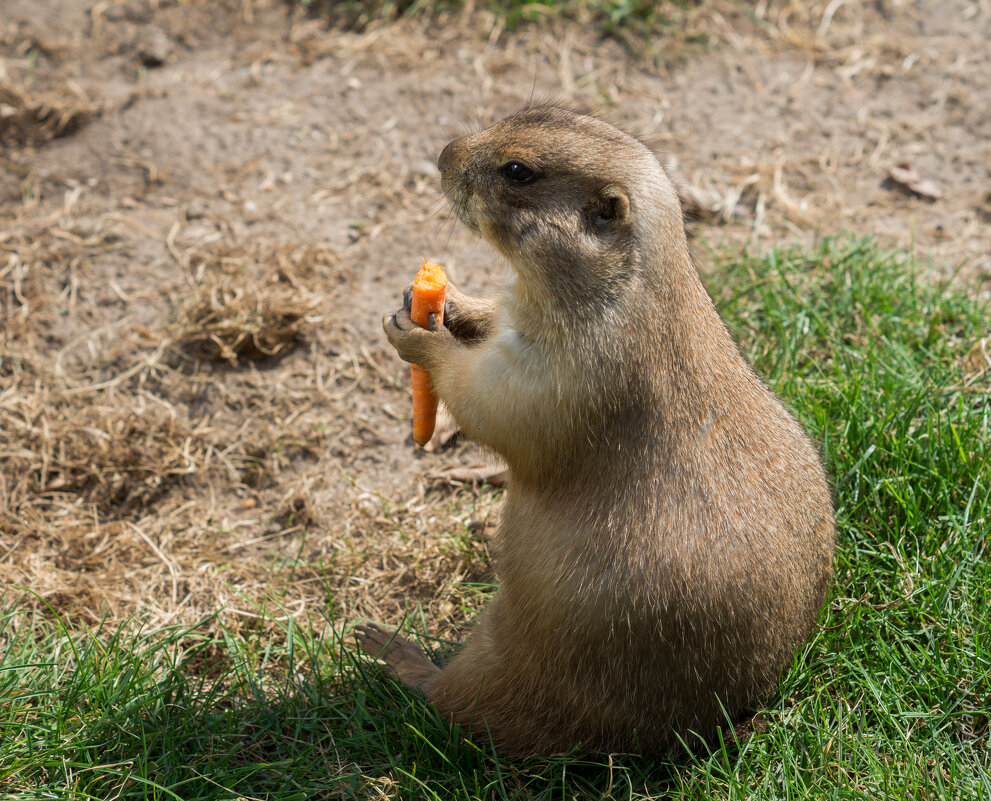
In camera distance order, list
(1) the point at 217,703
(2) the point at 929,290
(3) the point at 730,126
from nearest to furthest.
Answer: (1) the point at 217,703, (2) the point at 929,290, (3) the point at 730,126

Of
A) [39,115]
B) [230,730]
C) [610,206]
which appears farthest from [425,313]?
[39,115]

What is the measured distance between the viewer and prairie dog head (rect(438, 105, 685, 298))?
3.19 meters

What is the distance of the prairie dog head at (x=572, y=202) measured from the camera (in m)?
3.19

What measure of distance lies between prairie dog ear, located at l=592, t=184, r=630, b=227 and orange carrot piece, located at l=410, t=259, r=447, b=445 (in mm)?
766

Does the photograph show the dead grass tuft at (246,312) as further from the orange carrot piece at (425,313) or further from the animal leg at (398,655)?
the animal leg at (398,655)

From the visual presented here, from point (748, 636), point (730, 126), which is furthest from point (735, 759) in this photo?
point (730, 126)

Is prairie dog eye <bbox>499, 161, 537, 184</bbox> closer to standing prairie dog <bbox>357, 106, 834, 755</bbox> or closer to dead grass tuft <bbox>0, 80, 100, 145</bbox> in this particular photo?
standing prairie dog <bbox>357, 106, 834, 755</bbox>

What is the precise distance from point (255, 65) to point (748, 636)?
569 centimetres

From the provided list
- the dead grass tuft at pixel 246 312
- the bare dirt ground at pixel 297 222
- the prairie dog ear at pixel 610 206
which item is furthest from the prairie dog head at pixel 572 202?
the dead grass tuft at pixel 246 312

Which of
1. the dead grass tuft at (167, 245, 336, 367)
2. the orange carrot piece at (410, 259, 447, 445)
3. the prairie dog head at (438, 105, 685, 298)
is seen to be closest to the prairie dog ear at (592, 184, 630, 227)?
the prairie dog head at (438, 105, 685, 298)

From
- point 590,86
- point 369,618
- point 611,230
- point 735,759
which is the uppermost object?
point 611,230

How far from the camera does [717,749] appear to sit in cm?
334

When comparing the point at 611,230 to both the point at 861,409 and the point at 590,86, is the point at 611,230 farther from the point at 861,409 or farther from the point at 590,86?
the point at 590,86

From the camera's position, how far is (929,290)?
16.8 ft
